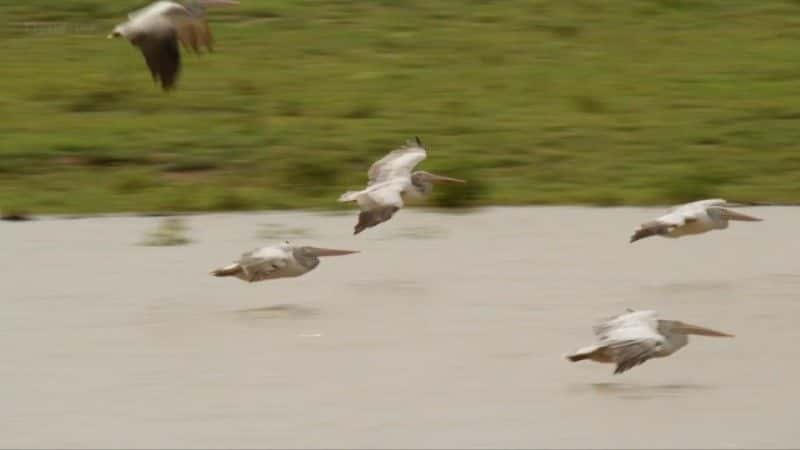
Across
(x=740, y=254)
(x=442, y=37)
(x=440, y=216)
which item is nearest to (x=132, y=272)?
(x=440, y=216)

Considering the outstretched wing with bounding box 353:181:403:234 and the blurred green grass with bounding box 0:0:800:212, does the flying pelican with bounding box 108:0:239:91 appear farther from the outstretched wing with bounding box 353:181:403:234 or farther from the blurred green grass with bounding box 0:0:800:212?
the blurred green grass with bounding box 0:0:800:212

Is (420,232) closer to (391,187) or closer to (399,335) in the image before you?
(391,187)

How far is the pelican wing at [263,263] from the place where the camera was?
7.79 m

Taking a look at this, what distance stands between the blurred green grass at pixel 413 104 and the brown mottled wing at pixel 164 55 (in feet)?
5.11

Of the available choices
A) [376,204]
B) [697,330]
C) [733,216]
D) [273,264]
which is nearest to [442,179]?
[376,204]

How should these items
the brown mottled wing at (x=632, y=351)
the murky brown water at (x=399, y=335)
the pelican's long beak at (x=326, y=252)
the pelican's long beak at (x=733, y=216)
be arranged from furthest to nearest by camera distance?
the pelican's long beak at (x=733, y=216) < the pelican's long beak at (x=326, y=252) < the brown mottled wing at (x=632, y=351) < the murky brown water at (x=399, y=335)

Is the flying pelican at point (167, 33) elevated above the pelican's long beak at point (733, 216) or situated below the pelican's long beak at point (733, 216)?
above

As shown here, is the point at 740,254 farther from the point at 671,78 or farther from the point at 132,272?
the point at 671,78

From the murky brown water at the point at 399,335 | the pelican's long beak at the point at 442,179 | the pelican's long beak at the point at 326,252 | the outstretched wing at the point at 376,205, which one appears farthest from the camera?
the pelican's long beak at the point at 442,179

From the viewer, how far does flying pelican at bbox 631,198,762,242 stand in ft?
26.8

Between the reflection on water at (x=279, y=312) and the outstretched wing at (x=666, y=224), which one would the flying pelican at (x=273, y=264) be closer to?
the reflection on water at (x=279, y=312)

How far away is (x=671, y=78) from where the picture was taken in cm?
1277

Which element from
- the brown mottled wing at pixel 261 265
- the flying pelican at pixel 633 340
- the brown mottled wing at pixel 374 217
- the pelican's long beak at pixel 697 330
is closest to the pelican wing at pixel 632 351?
the flying pelican at pixel 633 340

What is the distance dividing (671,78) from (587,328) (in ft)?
18.0
